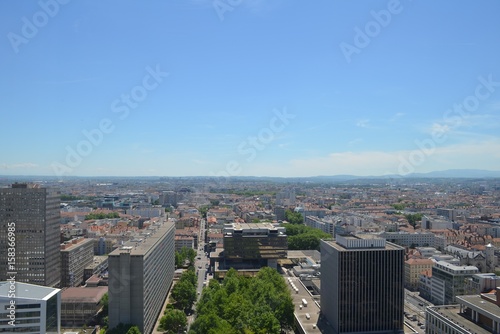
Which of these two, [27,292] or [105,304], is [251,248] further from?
[27,292]

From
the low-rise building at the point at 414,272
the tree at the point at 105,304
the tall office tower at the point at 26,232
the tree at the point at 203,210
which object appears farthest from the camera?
the tree at the point at 203,210

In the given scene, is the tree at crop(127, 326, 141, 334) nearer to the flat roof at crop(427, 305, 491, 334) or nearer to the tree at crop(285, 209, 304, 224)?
the flat roof at crop(427, 305, 491, 334)

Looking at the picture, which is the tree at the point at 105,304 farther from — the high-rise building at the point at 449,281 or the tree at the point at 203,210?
the tree at the point at 203,210

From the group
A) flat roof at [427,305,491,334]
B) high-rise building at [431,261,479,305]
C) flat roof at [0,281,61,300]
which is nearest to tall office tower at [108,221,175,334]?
flat roof at [0,281,61,300]

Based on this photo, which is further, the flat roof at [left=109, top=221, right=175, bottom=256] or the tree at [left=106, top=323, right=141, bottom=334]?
the flat roof at [left=109, top=221, right=175, bottom=256]

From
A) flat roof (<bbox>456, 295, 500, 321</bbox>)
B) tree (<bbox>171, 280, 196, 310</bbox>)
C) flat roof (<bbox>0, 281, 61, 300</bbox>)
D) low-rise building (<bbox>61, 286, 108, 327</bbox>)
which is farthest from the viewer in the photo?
tree (<bbox>171, 280, 196, 310</bbox>)

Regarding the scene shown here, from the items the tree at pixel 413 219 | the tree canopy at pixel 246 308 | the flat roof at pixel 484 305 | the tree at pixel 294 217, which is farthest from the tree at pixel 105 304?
the tree at pixel 413 219

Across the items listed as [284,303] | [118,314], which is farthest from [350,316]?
[118,314]

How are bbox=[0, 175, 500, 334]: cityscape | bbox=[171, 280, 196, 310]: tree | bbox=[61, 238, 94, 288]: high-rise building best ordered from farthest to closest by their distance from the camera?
bbox=[61, 238, 94, 288]: high-rise building
bbox=[171, 280, 196, 310]: tree
bbox=[0, 175, 500, 334]: cityscape
